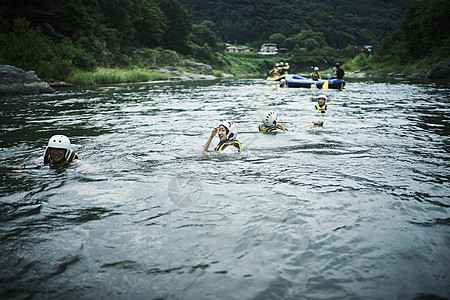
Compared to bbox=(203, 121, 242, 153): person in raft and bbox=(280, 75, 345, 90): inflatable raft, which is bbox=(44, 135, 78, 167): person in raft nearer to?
bbox=(203, 121, 242, 153): person in raft

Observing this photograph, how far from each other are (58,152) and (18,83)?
2023 cm

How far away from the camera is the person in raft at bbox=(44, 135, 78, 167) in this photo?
22.4 feet

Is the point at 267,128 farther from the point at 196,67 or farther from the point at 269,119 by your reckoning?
the point at 196,67

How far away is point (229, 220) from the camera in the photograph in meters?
4.62

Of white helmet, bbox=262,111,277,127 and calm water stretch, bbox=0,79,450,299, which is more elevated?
white helmet, bbox=262,111,277,127

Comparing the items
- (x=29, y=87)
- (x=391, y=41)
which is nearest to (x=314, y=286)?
(x=29, y=87)

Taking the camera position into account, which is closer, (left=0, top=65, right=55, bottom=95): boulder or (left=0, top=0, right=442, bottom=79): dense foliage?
(left=0, top=65, right=55, bottom=95): boulder

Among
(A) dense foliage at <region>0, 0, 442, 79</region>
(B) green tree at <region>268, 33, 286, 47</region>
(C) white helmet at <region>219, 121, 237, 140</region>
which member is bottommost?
(C) white helmet at <region>219, 121, 237, 140</region>

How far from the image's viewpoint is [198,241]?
4090 millimetres

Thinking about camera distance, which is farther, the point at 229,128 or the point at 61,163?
the point at 229,128

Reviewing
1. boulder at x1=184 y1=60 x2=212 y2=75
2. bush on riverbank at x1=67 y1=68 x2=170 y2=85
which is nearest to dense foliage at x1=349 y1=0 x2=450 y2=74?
boulder at x1=184 y1=60 x2=212 y2=75

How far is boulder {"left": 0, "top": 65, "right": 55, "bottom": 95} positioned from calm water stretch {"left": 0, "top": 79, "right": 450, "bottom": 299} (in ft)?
53.4

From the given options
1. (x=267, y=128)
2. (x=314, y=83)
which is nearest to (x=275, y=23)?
(x=314, y=83)

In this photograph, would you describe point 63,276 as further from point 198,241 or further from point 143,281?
point 198,241
